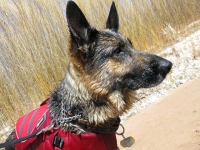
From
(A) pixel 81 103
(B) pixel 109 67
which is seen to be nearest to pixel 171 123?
(B) pixel 109 67

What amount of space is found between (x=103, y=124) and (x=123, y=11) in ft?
14.6

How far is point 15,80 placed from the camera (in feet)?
14.0

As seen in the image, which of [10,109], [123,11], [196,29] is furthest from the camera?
[196,29]

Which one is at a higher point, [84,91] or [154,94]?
[84,91]

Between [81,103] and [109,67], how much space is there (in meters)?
0.41

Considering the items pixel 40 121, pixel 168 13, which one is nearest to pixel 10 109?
pixel 40 121

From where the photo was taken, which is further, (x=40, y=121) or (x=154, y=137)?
(x=154, y=137)

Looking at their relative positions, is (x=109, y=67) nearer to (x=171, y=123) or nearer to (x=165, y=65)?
(x=165, y=65)

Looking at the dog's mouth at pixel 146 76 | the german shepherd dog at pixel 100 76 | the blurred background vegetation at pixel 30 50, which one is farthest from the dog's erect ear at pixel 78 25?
the blurred background vegetation at pixel 30 50

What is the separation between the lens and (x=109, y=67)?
2229 mm

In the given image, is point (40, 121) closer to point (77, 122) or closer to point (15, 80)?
point (77, 122)

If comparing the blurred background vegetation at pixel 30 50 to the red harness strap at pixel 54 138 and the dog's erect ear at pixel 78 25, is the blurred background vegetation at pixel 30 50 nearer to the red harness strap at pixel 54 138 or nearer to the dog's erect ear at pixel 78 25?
the red harness strap at pixel 54 138

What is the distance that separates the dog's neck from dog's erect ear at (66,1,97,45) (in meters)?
0.33

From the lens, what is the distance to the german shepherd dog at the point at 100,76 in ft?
7.00
